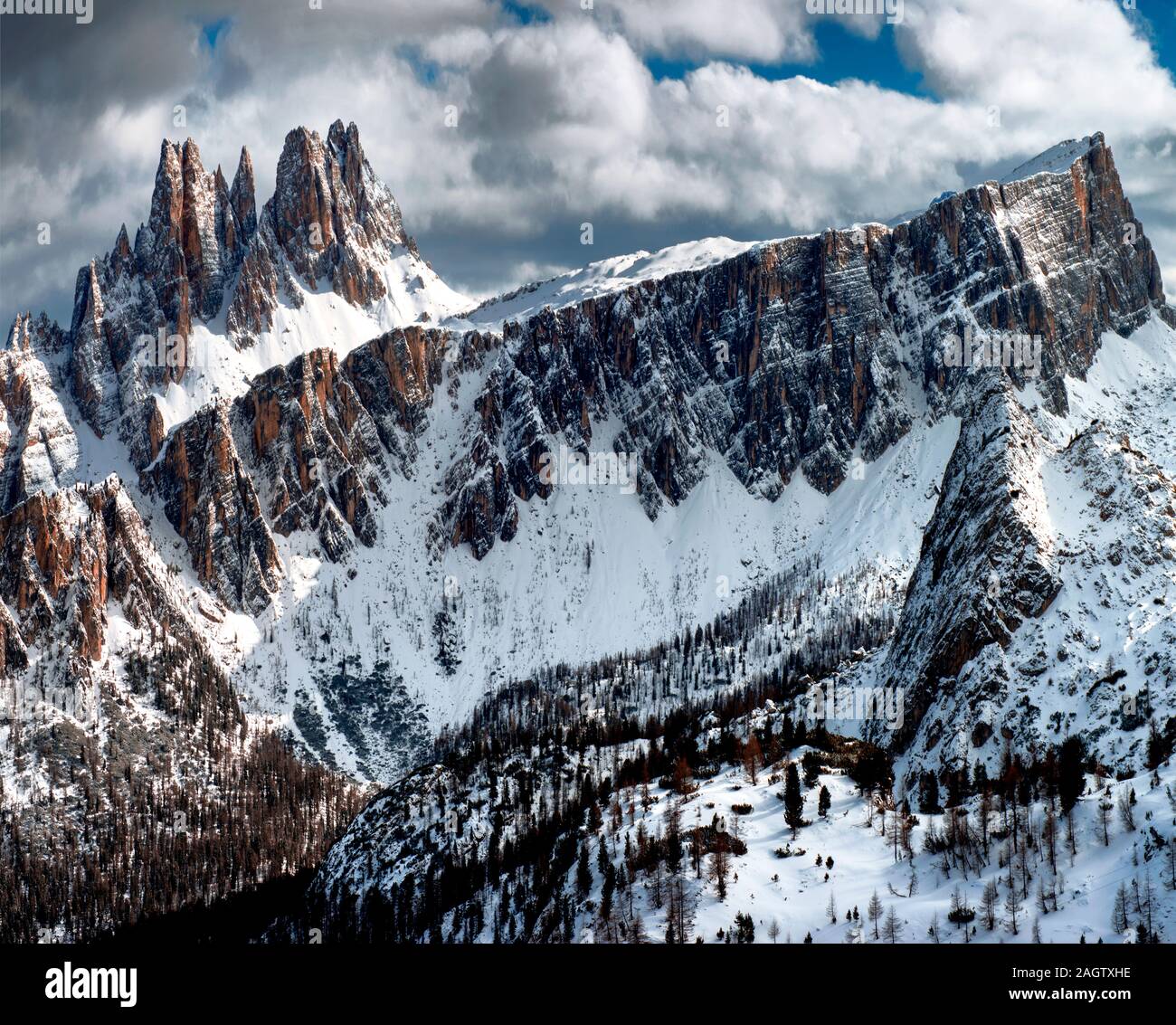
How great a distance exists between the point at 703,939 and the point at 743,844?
22.0 meters

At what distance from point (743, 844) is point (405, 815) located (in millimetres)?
68131

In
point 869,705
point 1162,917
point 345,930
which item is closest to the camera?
point 1162,917

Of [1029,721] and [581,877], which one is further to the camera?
[1029,721]

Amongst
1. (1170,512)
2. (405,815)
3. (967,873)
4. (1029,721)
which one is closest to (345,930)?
(405,815)

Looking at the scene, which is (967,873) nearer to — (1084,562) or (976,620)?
(976,620)

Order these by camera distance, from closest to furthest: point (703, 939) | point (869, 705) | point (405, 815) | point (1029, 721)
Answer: point (703, 939) → point (1029, 721) → point (405, 815) → point (869, 705)

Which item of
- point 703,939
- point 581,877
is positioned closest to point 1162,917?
point 703,939

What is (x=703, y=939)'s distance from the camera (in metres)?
116
